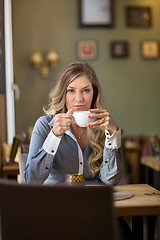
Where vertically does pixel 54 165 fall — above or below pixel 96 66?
below

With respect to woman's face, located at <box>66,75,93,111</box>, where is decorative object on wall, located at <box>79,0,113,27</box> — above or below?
above

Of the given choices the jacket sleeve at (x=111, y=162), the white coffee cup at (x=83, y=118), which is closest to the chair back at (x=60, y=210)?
the white coffee cup at (x=83, y=118)

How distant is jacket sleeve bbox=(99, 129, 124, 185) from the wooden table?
17cm

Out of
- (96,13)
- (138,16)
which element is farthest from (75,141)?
(138,16)

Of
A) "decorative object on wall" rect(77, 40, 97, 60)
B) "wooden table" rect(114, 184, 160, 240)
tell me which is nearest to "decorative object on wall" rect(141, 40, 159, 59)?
"decorative object on wall" rect(77, 40, 97, 60)

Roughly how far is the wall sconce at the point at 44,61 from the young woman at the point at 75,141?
447 centimetres

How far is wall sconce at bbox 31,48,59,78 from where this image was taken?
656cm

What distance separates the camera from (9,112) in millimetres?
5000

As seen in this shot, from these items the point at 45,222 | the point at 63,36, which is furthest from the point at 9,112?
the point at 45,222

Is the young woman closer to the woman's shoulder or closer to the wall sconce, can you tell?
the woman's shoulder

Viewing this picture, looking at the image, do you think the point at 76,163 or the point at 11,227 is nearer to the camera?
the point at 11,227

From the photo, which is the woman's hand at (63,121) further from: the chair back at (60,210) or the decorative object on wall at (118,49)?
the decorative object on wall at (118,49)

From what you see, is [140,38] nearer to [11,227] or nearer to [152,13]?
[152,13]

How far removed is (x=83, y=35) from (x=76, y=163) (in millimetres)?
5164
